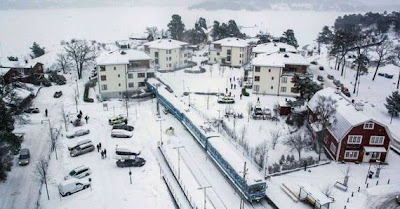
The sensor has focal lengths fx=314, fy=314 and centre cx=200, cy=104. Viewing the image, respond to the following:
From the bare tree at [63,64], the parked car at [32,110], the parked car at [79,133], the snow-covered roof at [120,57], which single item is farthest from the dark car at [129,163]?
the bare tree at [63,64]

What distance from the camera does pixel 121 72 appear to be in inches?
2125

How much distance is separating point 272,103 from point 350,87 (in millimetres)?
18667

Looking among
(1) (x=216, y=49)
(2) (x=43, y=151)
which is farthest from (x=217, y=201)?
(1) (x=216, y=49)

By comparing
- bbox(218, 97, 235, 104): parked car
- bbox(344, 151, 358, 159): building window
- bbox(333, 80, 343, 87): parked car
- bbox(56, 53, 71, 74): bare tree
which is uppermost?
bbox(56, 53, 71, 74): bare tree

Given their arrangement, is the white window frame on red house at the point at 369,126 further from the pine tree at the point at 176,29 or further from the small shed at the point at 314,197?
the pine tree at the point at 176,29

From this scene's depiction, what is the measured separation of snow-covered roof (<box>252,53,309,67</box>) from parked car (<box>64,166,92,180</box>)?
33618 millimetres

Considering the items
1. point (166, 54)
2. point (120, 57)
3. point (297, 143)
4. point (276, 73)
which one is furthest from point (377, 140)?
point (166, 54)

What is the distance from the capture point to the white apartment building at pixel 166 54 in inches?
2781

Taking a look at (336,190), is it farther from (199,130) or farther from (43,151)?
(43,151)

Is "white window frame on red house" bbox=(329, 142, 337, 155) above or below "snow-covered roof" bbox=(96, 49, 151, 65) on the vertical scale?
below

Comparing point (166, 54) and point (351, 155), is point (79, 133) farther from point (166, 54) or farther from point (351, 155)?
point (166, 54)

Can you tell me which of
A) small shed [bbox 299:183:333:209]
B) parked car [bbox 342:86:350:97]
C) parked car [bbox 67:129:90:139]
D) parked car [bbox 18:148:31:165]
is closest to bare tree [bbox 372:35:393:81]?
parked car [bbox 342:86:350:97]

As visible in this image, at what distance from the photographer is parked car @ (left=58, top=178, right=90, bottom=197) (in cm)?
2791

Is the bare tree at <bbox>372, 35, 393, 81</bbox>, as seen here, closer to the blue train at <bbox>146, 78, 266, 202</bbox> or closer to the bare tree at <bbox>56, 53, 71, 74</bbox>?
the blue train at <bbox>146, 78, 266, 202</bbox>
